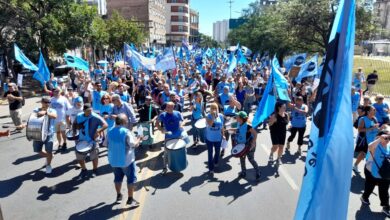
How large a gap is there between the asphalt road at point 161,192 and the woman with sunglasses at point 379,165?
30cm

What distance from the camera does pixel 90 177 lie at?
7.57 meters

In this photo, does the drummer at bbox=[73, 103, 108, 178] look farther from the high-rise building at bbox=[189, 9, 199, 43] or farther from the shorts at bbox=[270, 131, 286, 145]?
the high-rise building at bbox=[189, 9, 199, 43]

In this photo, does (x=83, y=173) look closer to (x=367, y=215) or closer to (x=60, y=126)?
(x=60, y=126)

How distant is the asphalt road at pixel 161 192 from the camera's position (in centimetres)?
598

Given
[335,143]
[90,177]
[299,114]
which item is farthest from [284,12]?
[335,143]

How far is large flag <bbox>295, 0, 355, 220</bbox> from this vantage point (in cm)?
283

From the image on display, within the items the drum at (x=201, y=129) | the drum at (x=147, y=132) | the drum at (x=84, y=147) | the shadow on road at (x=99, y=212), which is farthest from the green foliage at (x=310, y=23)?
the shadow on road at (x=99, y=212)

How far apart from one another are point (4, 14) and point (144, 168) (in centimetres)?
1969

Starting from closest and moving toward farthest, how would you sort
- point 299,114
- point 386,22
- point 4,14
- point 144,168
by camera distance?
point 144,168 < point 299,114 < point 4,14 < point 386,22

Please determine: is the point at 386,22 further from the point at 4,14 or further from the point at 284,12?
the point at 4,14

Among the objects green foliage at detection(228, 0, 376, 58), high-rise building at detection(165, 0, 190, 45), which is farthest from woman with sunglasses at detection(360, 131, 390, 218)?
high-rise building at detection(165, 0, 190, 45)

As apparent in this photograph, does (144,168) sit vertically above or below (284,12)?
below

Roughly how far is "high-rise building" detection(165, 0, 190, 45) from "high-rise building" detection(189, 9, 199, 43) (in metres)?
17.8

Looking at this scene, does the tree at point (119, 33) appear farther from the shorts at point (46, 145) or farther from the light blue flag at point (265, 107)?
the light blue flag at point (265, 107)
